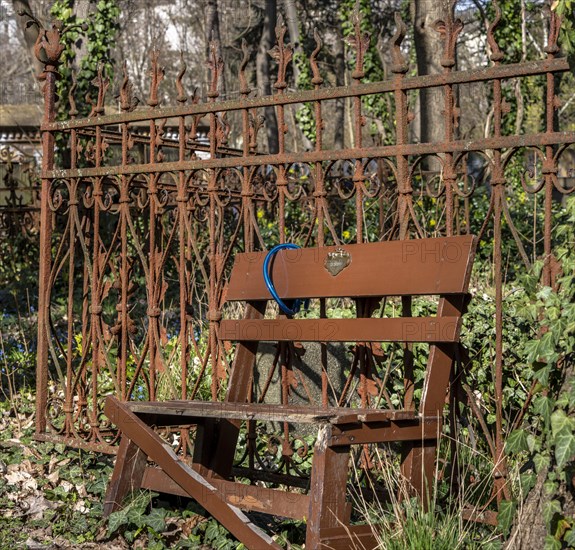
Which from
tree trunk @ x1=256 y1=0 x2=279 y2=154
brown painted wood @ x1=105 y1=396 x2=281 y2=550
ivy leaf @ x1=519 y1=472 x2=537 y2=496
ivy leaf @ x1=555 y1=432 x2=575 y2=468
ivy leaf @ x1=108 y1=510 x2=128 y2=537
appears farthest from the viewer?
tree trunk @ x1=256 y1=0 x2=279 y2=154

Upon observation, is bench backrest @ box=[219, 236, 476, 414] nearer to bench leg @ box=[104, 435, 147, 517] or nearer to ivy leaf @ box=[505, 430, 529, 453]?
ivy leaf @ box=[505, 430, 529, 453]

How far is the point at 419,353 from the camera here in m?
5.39

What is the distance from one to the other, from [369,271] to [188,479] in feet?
3.77

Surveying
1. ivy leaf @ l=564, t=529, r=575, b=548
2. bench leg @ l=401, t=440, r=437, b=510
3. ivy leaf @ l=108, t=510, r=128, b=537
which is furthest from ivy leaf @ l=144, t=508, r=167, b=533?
ivy leaf @ l=564, t=529, r=575, b=548

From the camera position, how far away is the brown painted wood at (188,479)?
3555mm

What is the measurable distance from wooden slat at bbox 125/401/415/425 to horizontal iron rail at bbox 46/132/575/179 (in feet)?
3.70

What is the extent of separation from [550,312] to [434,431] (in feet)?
2.11

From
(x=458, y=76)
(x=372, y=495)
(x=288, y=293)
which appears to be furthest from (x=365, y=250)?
(x=372, y=495)

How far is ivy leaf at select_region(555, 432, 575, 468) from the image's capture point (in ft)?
10.2

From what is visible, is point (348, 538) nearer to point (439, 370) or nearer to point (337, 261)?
point (439, 370)

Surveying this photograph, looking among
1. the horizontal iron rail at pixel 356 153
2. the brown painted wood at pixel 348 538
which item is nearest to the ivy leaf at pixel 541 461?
the brown painted wood at pixel 348 538

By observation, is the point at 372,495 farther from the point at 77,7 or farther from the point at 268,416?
the point at 77,7

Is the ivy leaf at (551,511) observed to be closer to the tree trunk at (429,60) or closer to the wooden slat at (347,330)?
the wooden slat at (347,330)

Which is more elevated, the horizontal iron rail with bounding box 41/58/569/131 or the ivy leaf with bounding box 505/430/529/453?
the horizontal iron rail with bounding box 41/58/569/131
